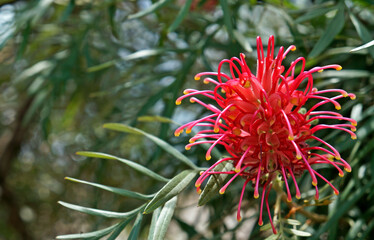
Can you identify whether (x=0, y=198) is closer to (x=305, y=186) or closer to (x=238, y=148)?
(x=305, y=186)

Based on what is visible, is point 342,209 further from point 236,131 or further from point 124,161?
point 124,161

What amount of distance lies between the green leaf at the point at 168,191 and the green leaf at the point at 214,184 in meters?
0.04

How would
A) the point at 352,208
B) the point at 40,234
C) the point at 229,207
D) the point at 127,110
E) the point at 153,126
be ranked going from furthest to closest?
the point at 40,234, the point at 153,126, the point at 127,110, the point at 229,207, the point at 352,208

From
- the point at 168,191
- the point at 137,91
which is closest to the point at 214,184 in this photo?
the point at 168,191

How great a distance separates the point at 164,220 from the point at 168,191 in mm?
46

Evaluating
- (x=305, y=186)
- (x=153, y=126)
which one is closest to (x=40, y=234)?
(x=153, y=126)

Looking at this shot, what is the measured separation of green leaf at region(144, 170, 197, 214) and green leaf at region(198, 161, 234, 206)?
1.7 inches

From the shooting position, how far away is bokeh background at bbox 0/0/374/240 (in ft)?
3.56

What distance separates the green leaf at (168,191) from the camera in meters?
0.75

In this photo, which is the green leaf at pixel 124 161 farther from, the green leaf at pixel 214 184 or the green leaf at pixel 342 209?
the green leaf at pixel 342 209

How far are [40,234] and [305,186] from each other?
146 cm

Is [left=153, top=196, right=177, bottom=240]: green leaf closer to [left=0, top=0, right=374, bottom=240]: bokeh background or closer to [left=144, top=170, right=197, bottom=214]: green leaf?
[left=144, top=170, right=197, bottom=214]: green leaf

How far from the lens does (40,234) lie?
2188 millimetres

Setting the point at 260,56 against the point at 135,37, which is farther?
the point at 135,37
